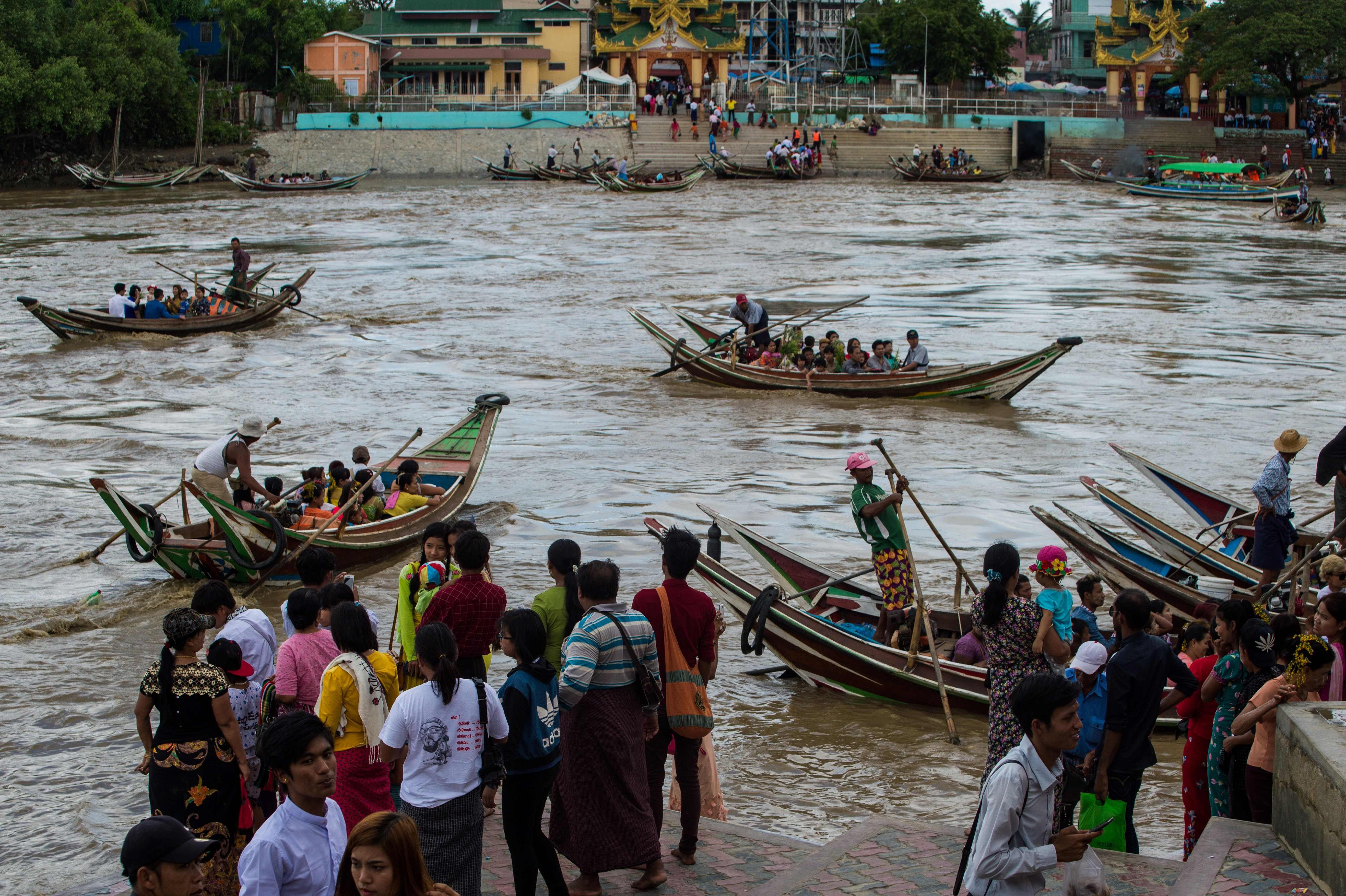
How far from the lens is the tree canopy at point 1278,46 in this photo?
145 ft

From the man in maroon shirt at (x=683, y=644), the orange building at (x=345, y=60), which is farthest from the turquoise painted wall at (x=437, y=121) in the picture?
the man in maroon shirt at (x=683, y=644)

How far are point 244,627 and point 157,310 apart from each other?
15.5 m

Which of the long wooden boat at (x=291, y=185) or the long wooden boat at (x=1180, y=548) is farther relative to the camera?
the long wooden boat at (x=291, y=185)

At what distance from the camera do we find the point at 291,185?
136ft

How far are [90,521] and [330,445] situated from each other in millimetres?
2983

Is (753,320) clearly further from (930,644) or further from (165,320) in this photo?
(930,644)

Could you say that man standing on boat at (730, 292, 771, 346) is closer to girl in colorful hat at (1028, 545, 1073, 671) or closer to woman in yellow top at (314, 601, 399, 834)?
girl in colorful hat at (1028, 545, 1073, 671)

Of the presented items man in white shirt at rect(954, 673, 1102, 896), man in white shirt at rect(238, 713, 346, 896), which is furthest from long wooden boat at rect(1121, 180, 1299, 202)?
man in white shirt at rect(238, 713, 346, 896)

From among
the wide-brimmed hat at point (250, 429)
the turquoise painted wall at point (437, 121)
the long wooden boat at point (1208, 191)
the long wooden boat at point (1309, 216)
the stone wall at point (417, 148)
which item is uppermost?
the turquoise painted wall at point (437, 121)

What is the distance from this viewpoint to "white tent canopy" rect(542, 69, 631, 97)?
162ft

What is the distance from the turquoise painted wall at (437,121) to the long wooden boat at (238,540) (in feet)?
129

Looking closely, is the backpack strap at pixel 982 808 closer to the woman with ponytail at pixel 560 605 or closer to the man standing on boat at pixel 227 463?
the woman with ponytail at pixel 560 605

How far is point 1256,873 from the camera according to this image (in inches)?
157

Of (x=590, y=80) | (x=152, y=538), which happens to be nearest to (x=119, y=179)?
(x=590, y=80)
